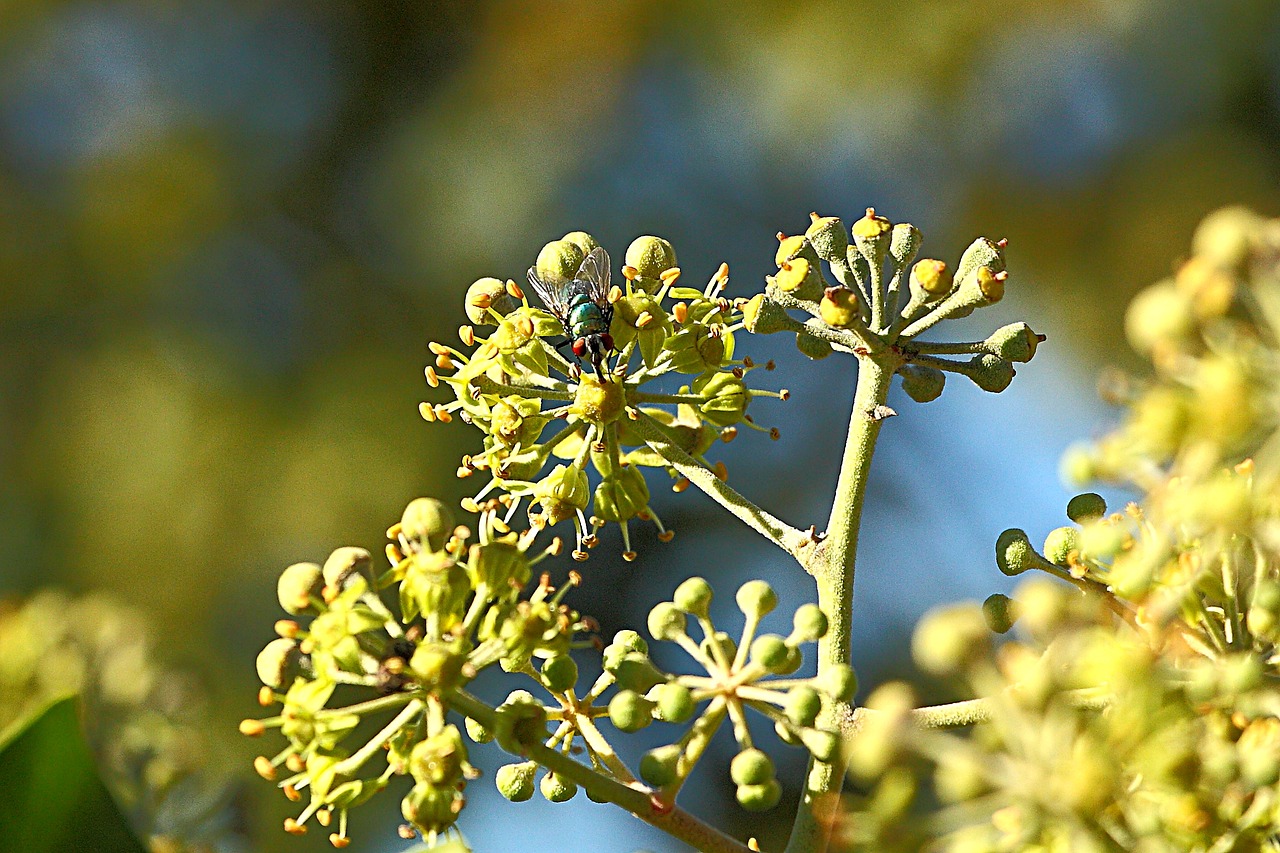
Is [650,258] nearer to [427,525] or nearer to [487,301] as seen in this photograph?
[487,301]

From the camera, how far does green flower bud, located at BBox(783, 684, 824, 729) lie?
3.95 feet

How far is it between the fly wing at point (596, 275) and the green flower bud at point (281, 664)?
0.68 metres

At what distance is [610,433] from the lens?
5.26 feet

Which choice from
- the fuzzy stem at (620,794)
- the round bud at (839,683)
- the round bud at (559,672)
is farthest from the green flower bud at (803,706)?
the round bud at (559,672)

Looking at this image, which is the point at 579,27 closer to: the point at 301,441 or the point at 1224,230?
the point at 301,441

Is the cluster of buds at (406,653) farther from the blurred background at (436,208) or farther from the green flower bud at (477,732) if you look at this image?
the blurred background at (436,208)

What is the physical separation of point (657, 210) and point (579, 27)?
1089 mm

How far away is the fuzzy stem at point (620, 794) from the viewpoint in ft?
3.85

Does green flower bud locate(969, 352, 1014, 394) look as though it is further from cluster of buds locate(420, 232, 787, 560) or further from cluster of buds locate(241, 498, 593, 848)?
cluster of buds locate(241, 498, 593, 848)

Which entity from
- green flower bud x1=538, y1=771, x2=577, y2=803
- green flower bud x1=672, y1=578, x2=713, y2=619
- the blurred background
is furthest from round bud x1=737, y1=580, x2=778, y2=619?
the blurred background

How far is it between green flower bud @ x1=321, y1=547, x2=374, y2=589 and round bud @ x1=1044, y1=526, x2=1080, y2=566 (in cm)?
72

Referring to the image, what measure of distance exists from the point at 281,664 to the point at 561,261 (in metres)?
0.70

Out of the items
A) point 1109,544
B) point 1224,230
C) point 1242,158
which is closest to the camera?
point 1224,230

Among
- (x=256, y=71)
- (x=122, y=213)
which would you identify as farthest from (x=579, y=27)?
(x=122, y=213)
